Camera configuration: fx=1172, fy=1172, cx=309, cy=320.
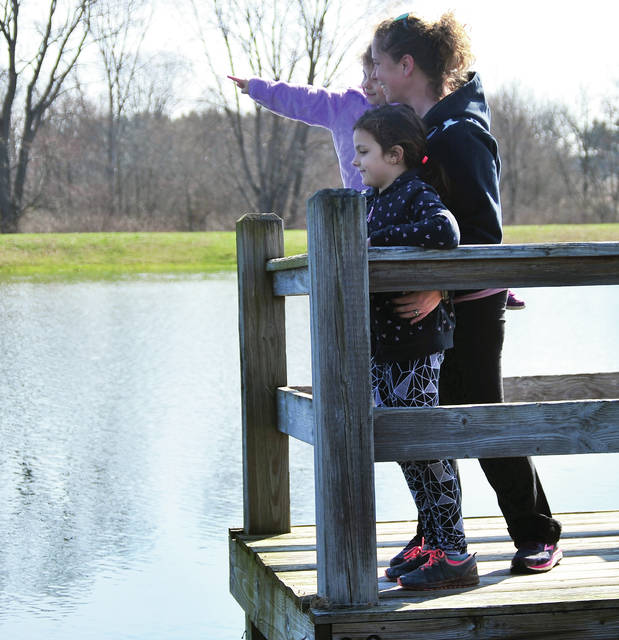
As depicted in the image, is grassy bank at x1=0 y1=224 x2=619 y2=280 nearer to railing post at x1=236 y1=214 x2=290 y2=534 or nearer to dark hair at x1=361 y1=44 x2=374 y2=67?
railing post at x1=236 y1=214 x2=290 y2=534

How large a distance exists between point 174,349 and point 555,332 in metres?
4.42

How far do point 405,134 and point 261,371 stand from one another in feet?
3.54

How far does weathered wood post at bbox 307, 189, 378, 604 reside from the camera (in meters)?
2.59

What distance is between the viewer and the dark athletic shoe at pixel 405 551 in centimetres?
306

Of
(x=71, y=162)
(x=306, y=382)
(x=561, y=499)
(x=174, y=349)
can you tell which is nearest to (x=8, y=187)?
(x=71, y=162)

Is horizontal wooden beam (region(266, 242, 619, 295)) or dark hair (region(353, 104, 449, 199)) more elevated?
dark hair (region(353, 104, 449, 199))

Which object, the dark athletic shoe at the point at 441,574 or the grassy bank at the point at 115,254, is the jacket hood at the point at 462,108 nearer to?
the dark athletic shoe at the point at 441,574

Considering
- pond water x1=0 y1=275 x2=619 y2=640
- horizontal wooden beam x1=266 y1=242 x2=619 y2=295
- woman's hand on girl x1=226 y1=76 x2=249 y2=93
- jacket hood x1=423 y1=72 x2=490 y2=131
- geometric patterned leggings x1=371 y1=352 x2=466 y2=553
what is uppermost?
woman's hand on girl x1=226 y1=76 x2=249 y2=93

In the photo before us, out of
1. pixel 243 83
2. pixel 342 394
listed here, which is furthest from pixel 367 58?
pixel 342 394

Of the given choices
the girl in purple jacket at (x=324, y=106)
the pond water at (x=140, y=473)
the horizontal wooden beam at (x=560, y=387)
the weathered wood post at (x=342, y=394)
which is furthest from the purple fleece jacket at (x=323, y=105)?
the pond water at (x=140, y=473)

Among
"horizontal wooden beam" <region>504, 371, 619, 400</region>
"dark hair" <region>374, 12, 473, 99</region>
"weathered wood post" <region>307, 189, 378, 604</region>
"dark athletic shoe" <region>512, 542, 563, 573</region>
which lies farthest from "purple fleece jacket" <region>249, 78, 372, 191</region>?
"dark athletic shoe" <region>512, 542, 563, 573</region>

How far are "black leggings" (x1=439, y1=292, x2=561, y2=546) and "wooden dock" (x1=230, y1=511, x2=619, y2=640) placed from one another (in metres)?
0.12

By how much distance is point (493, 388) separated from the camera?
3.03 meters

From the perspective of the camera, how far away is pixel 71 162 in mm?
34406
